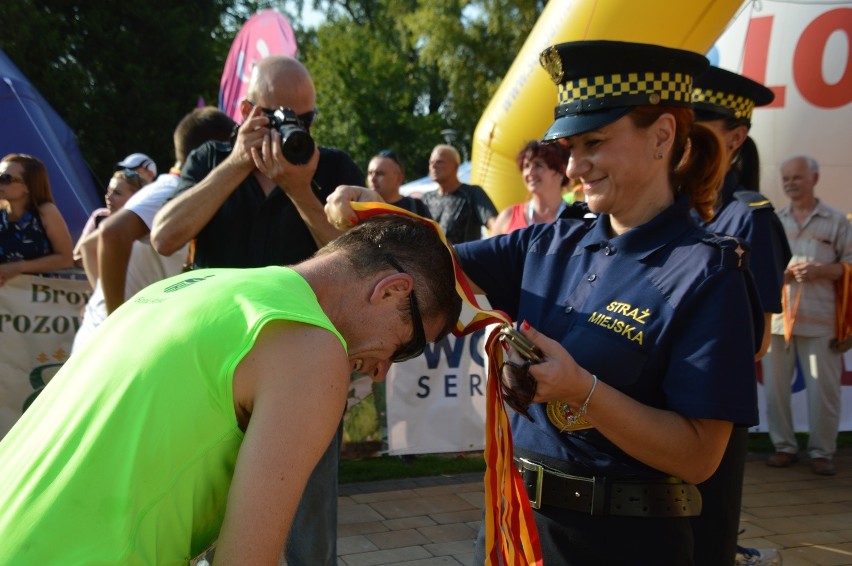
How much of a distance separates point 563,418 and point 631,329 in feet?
0.86

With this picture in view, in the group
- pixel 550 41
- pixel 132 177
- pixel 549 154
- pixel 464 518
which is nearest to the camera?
pixel 464 518

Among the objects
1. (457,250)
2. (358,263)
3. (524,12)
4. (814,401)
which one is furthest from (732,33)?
(524,12)

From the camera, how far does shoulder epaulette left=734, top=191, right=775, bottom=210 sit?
3.04m

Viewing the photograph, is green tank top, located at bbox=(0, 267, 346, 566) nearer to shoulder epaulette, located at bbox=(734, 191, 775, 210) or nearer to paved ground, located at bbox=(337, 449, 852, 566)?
shoulder epaulette, located at bbox=(734, 191, 775, 210)

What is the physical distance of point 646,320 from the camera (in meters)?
1.80

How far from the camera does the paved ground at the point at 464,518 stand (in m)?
4.10

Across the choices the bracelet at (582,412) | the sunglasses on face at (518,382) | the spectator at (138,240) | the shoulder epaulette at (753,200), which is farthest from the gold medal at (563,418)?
the spectator at (138,240)

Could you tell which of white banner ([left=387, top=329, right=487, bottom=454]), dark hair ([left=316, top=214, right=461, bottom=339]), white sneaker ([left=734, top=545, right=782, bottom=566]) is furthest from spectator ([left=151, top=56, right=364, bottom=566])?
white banner ([left=387, top=329, right=487, bottom=454])

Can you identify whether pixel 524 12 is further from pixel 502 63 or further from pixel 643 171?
pixel 643 171

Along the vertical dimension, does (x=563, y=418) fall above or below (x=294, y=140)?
below

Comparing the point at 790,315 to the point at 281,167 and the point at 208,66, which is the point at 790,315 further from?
the point at 208,66

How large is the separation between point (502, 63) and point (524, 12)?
1481 mm

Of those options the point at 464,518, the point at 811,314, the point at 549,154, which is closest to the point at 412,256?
the point at 464,518

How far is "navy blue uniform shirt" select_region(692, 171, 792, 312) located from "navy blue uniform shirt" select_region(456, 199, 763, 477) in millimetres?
995
